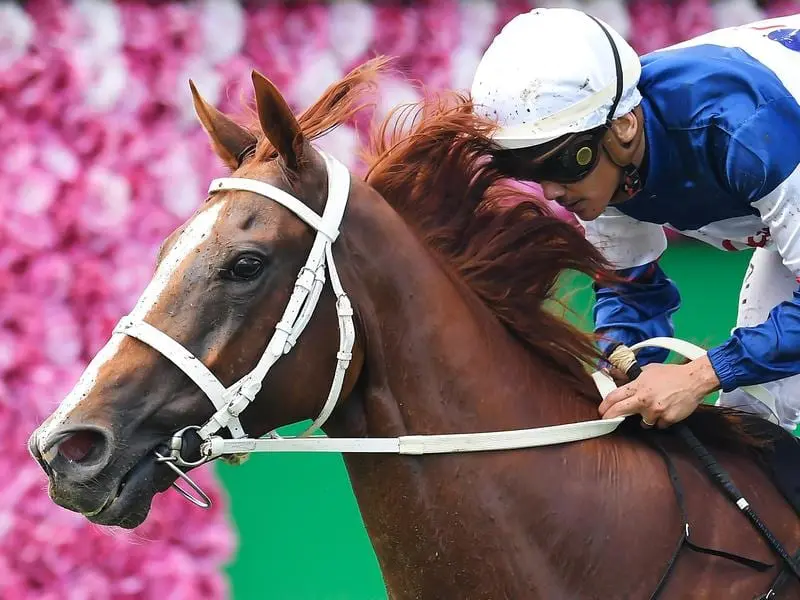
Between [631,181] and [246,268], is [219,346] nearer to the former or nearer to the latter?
[246,268]

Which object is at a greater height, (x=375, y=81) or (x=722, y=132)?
(x=375, y=81)

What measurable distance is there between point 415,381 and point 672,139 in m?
0.77

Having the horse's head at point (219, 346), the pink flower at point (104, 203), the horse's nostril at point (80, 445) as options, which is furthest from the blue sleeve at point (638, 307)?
the pink flower at point (104, 203)

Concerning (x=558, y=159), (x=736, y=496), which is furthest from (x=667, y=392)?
(x=558, y=159)

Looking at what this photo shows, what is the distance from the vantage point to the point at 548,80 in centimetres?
225

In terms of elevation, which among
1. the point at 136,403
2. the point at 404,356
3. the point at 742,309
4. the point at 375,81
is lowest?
the point at 742,309

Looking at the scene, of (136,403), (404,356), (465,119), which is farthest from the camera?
(465,119)

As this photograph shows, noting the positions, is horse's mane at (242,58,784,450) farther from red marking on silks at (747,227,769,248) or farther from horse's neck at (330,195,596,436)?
red marking on silks at (747,227,769,248)

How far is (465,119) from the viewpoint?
2.31 meters

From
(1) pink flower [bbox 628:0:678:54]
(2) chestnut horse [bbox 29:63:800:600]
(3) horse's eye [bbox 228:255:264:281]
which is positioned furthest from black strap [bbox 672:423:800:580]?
(1) pink flower [bbox 628:0:678:54]

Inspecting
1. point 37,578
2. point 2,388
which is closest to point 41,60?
point 2,388

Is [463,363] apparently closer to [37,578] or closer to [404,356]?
[404,356]

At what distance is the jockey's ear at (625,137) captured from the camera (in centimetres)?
238

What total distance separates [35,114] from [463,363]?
217 centimetres
